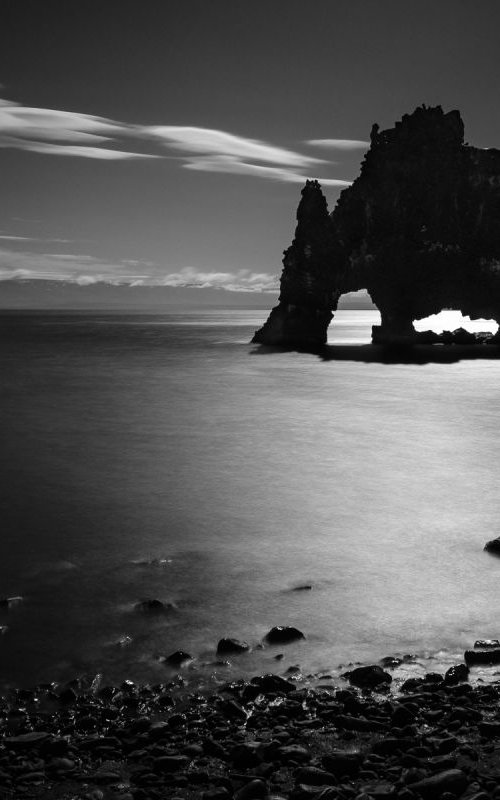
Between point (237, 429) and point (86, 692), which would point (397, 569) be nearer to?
point (86, 692)

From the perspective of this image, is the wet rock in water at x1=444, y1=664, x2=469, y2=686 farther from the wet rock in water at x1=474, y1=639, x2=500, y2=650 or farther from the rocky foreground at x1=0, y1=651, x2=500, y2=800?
the wet rock in water at x1=474, y1=639, x2=500, y2=650

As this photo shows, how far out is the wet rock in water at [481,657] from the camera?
12578mm

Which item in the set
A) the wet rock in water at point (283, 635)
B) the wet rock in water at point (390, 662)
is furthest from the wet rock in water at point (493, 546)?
the wet rock in water at point (283, 635)

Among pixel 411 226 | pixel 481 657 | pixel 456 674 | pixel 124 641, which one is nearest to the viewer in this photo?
pixel 456 674

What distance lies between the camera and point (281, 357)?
312 feet

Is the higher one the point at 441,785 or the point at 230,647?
the point at 441,785

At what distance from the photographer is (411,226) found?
3989 inches

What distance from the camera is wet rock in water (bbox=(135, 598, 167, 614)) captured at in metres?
15.3

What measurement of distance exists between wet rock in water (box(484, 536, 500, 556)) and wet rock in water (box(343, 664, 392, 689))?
829cm

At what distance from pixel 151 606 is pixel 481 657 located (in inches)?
265

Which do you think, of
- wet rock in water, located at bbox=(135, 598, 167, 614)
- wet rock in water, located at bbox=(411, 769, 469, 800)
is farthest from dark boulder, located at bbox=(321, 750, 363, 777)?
wet rock in water, located at bbox=(135, 598, 167, 614)

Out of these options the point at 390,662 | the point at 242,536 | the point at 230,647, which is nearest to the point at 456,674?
the point at 390,662

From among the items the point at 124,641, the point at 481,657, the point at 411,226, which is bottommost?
the point at 124,641

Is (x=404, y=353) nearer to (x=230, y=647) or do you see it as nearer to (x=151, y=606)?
(x=151, y=606)
